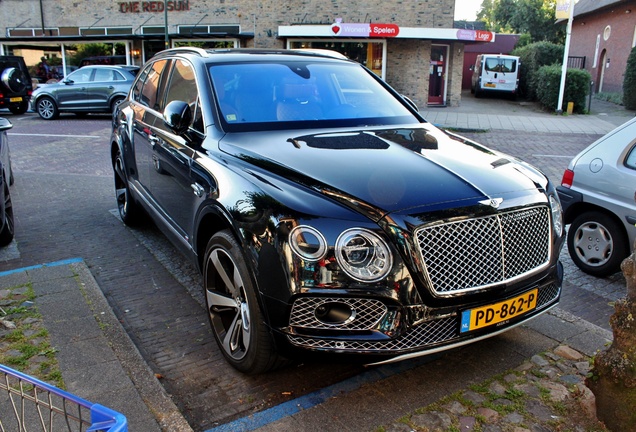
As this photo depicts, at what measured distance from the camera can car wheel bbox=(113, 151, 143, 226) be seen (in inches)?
240

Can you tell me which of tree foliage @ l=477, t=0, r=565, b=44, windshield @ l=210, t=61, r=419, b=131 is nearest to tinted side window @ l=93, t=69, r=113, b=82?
windshield @ l=210, t=61, r=419, b=131

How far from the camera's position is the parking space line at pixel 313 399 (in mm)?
2937

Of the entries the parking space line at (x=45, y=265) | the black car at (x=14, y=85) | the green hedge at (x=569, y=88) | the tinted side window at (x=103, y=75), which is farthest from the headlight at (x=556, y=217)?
the green hedge at (x=569, y=88)

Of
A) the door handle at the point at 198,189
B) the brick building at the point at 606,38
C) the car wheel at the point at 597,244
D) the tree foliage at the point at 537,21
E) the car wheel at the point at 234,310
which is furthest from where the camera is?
the tree foliage at the point at 537,21

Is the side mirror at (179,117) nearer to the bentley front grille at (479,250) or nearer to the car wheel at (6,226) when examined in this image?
the bentley front grille at (479,250)

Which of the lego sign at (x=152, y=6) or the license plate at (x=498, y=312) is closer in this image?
the license plate at (x=498, y=312)

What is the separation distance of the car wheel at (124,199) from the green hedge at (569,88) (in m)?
19.8

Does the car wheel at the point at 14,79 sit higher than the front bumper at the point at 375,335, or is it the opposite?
the car wheel at the point at 14,79

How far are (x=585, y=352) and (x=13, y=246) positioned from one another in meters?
5.28

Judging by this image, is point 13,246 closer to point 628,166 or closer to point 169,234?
point 169,234

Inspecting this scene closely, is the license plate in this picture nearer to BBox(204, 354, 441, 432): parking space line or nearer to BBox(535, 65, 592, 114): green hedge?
BBox(204, 354, 441, 432): parking space line

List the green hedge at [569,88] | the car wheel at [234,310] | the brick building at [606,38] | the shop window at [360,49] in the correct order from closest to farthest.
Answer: the car wheel at [234,310] < the green hedge at [569,88] < the shop window at [360,49] < the brick building at [606,38]

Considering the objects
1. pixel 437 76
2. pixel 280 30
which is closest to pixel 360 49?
pixel 280 30

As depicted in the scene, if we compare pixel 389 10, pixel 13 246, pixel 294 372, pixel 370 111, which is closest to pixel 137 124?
pixel 13 246
